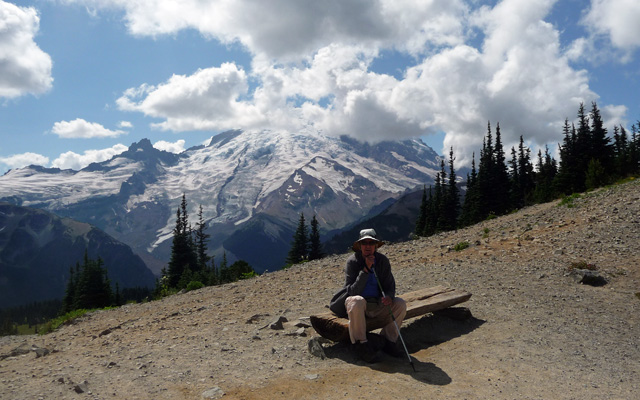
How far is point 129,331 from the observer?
12.4 meters

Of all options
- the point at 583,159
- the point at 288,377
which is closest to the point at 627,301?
the point at 288,377

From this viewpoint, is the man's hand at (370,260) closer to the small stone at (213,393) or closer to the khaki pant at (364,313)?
the khaki pant at (364,313)

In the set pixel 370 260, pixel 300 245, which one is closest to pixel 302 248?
pixel 300 245

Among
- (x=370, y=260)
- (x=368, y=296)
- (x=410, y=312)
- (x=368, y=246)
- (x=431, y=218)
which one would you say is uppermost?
(x=431, y=218)

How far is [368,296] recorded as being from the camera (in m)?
8.35

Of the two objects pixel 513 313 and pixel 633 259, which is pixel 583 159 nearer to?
pixel 633 259

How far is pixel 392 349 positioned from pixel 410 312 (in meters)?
1.19

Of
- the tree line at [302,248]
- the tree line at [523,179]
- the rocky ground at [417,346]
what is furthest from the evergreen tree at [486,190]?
the rocky ground at [417,346]

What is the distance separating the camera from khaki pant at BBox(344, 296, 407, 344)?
26.0 ft

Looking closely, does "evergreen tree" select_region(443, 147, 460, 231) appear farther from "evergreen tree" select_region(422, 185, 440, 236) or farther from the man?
the man

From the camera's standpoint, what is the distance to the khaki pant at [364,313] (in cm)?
793

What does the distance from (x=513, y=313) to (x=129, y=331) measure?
11.0 m

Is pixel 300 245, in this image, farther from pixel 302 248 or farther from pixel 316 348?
pixel 316 348

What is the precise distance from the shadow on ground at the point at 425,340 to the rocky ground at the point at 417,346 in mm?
38
